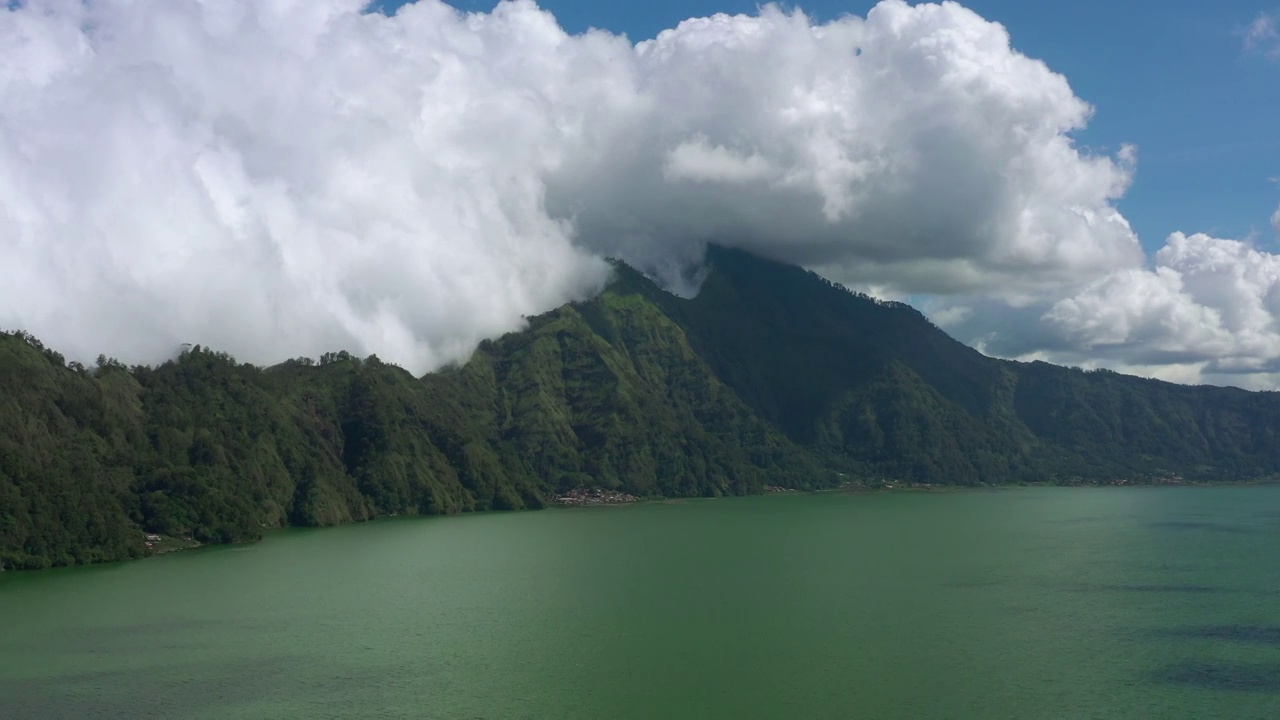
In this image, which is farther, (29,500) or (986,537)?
(986,537)

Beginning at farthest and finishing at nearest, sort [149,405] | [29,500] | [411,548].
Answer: [149,405] → [411,548] → [29,500]

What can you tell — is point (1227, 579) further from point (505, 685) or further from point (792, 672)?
point (505, 685)

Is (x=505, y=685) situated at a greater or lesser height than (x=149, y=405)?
lesser

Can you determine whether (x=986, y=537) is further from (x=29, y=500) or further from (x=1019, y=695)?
(x=29, y=500)

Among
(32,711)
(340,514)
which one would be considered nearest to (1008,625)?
(32,711)

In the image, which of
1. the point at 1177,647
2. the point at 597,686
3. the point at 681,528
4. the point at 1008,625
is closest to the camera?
the point at 597,686

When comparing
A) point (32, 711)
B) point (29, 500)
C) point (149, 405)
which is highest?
point (149, 405)

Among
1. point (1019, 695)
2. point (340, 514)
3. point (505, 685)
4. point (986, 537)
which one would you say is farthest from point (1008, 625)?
point (340, 514)
